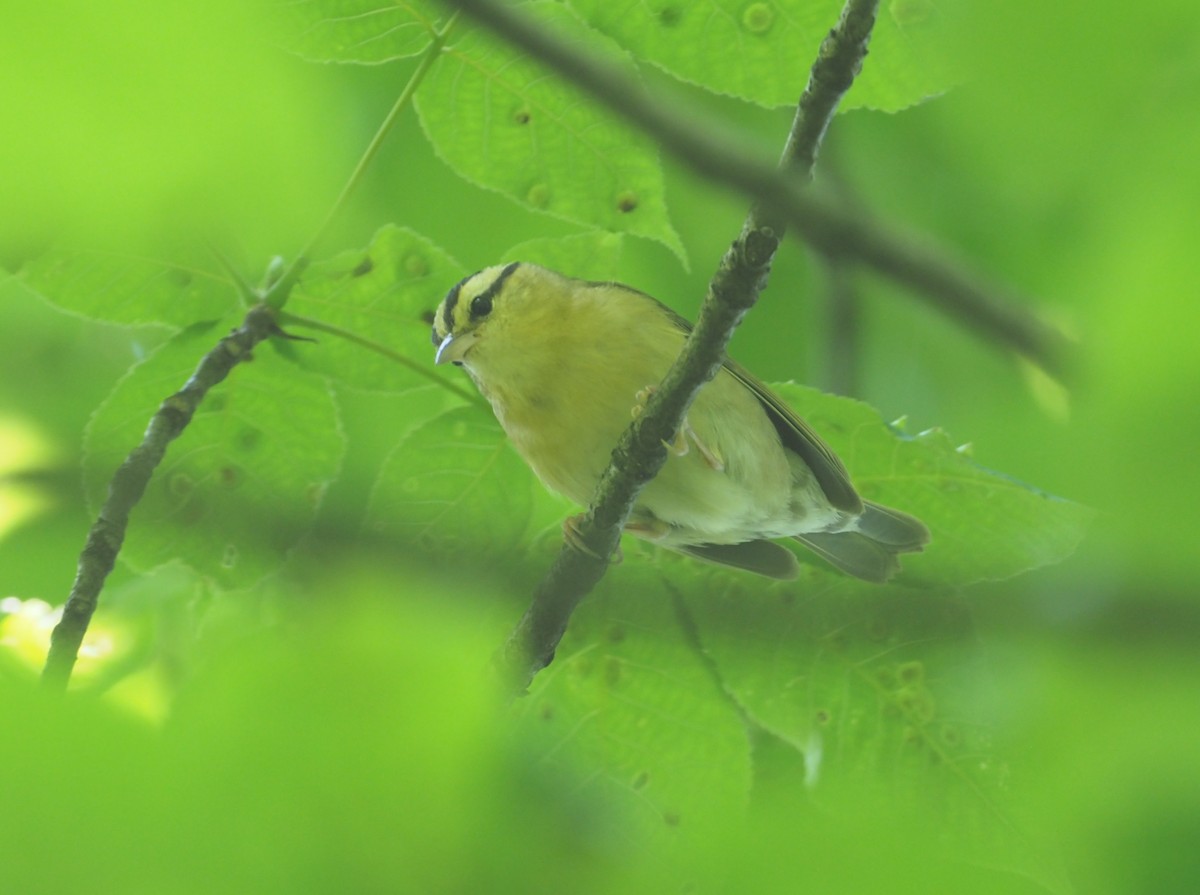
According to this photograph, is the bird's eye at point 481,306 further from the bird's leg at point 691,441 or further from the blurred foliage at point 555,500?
the bird's leg at point 691,441

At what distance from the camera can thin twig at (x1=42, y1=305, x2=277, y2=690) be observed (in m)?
2.46

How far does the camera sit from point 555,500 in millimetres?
3668

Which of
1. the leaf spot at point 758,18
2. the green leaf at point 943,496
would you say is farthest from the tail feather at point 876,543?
the leaf spot at point 758,18

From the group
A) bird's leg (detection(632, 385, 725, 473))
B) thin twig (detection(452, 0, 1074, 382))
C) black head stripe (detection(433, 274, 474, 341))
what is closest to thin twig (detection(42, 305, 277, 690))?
black head stripe (detection(433, 274, 474, 341))

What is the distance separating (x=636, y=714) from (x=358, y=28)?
65.5 inches

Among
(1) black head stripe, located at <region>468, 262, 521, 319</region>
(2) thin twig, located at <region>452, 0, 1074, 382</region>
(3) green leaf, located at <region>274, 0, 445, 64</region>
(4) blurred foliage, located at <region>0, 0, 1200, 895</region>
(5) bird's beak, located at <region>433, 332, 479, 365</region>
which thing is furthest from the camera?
(1) black head stripe, located at <region>468, 262, 521, 319</region>

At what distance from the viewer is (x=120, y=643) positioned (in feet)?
12.1

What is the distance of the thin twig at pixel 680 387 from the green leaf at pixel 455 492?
11.6 inches

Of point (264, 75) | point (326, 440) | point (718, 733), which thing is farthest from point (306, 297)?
point (264, 75)

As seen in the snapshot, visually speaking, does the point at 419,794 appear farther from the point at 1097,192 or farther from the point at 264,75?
the point at 1097,192

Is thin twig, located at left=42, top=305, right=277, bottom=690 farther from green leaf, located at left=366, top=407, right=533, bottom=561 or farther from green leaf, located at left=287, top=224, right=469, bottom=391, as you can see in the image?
green leaf, located at left=366, top=407, right=533, bottom=561

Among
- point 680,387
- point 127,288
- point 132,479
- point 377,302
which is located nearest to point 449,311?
point 377,302

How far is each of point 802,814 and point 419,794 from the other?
19 centimetres

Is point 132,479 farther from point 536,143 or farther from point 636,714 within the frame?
point 636,714
